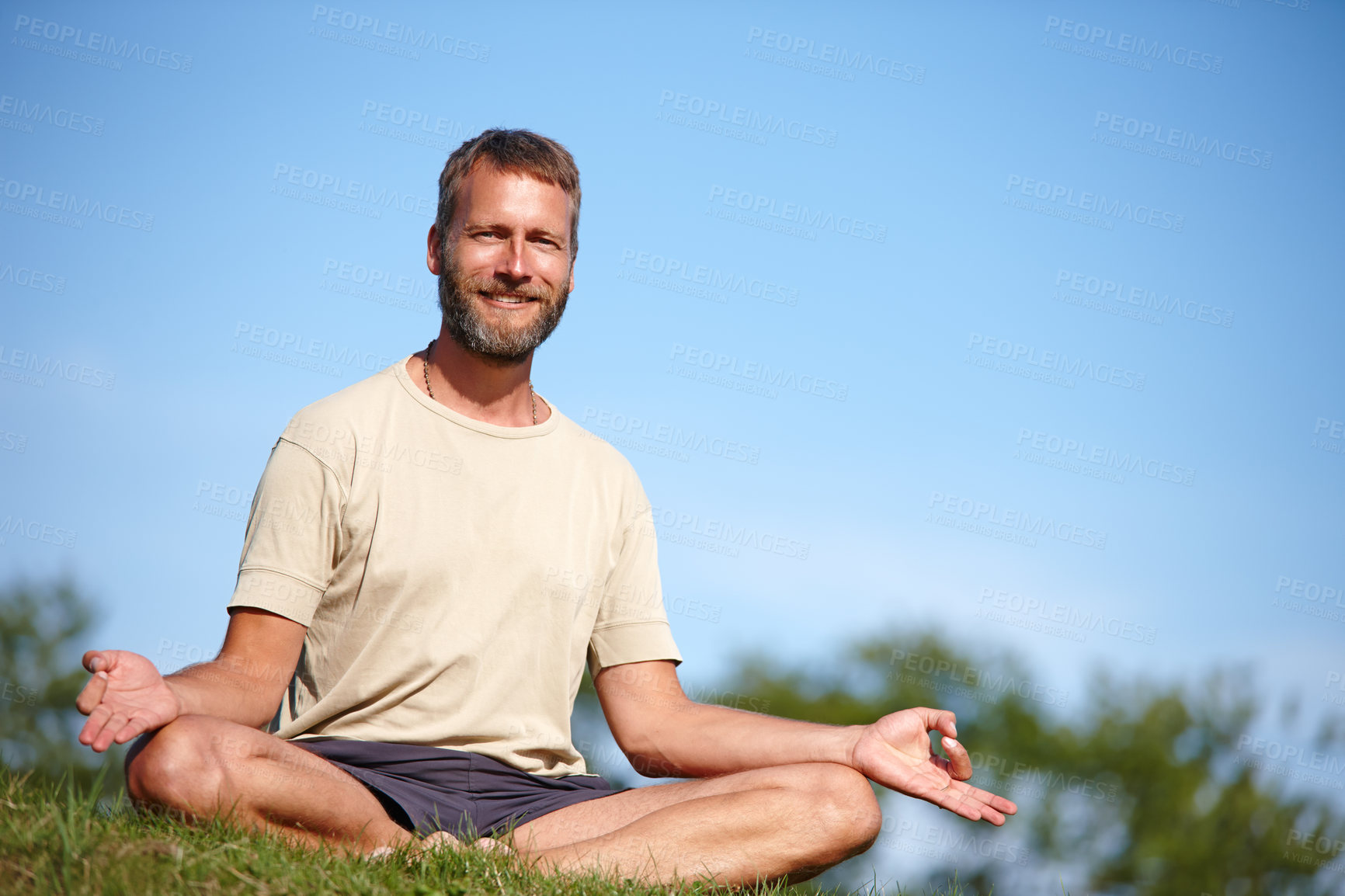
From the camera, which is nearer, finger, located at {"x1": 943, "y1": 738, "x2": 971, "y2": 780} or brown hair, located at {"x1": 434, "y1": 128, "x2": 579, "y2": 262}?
finger, located at {"x1": 943, "y1": 738, "x2": 971, "y2": 780}

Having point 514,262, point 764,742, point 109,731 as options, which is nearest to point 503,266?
point 514,262

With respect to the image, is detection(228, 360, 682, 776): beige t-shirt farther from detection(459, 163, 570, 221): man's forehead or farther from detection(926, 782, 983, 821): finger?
detection(926, 782, 983, 821): finger

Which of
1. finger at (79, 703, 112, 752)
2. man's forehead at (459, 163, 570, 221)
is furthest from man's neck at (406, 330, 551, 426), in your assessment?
finger at (79, 703, 112, 752)

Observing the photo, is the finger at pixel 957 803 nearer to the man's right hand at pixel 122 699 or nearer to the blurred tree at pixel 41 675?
the man's right hand at pixel 122 699

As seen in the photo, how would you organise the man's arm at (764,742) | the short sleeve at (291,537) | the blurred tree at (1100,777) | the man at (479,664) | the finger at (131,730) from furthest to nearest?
the blurred tree at (1100,777) < the man's arm at (764,742) < the short sleeve at (291,537) < the man at (479,664) < the finger at (131,730)

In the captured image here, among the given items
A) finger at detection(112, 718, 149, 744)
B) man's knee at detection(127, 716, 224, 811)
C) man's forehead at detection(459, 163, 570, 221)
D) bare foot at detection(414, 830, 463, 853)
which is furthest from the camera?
man's forehead at detection(459, 163, 570, 221)

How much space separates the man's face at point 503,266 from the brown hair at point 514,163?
0.15 ft

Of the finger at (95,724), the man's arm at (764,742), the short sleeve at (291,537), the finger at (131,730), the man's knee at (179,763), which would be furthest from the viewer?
the man's arm at (764,742)

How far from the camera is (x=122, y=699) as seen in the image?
3.21 metres

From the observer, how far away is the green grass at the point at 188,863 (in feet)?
9.12

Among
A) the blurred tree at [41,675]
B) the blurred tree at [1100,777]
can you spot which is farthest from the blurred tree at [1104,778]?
the blurred tree at [41,675]

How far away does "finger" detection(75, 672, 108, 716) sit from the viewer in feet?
10.2

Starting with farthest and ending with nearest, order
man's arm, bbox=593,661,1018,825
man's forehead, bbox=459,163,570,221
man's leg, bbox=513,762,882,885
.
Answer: man's forehead, bbox=459,163,570,221
man's arm, bbox=593,661,1018,825
man's leg, bbox=513,762,882,885

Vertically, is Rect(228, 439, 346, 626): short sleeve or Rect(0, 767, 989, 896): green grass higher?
Rect(228, 439, 346, 626): short sleeve
